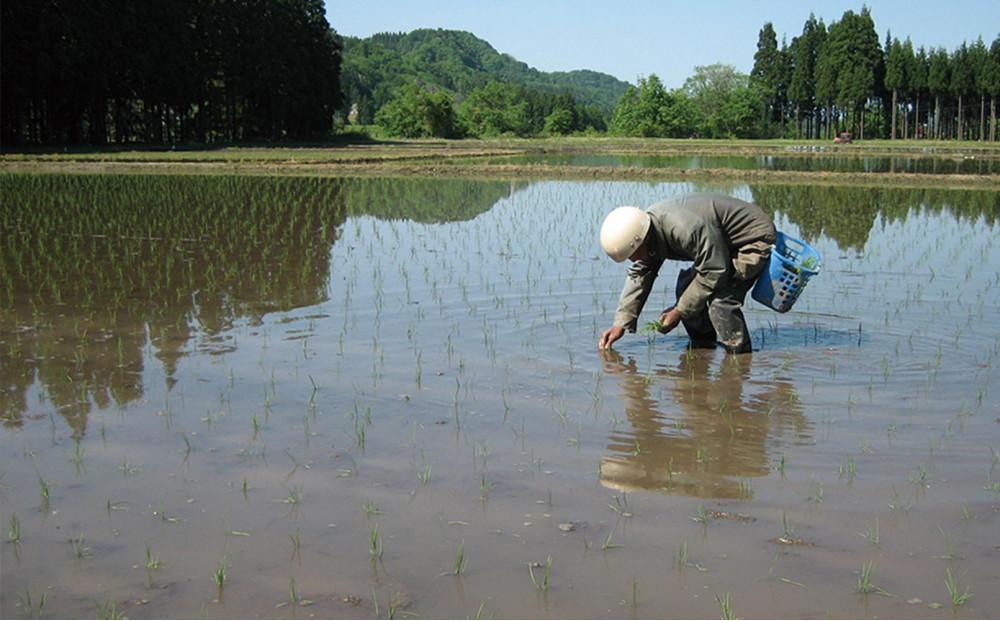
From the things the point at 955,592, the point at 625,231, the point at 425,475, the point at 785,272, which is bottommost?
the point at 955,592

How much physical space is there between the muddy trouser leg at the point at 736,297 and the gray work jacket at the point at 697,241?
0.05m

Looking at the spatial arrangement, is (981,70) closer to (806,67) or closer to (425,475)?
(806,67)

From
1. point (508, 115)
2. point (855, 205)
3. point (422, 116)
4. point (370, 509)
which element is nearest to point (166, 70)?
point (855, 205)

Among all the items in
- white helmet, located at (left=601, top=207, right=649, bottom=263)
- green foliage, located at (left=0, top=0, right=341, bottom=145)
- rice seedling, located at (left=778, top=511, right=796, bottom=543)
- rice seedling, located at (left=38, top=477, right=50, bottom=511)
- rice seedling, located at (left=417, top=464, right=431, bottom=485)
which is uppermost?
green foliage, located at (left=0, top=0, right=341, bottom=145)

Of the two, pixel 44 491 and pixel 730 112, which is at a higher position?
pixel 730 112

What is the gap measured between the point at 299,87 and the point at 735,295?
155ft

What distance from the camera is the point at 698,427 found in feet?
15.4

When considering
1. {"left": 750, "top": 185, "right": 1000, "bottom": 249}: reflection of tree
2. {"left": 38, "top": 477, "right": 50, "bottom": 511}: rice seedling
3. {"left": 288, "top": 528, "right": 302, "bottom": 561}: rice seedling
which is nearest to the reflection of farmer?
{"left": 288, "top": 528, "right": 302, "bottom": 561}: rice seedling

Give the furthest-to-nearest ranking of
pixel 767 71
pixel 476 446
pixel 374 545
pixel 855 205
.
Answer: pixel 767 71
pixel 855 205
pixel 476 446
pixel 374 545

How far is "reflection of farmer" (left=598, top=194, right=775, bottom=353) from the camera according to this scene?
18.6 feet

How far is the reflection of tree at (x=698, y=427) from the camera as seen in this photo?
13.1 feet

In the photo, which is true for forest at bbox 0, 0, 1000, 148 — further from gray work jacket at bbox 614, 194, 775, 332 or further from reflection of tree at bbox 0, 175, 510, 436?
gray work jacket at bbox 614, 194, 775, 332

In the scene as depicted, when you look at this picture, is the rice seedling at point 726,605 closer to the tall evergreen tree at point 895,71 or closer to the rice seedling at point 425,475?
the rice seedling at point 425,475

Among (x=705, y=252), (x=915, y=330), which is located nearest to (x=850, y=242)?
(x=915, y=330)
